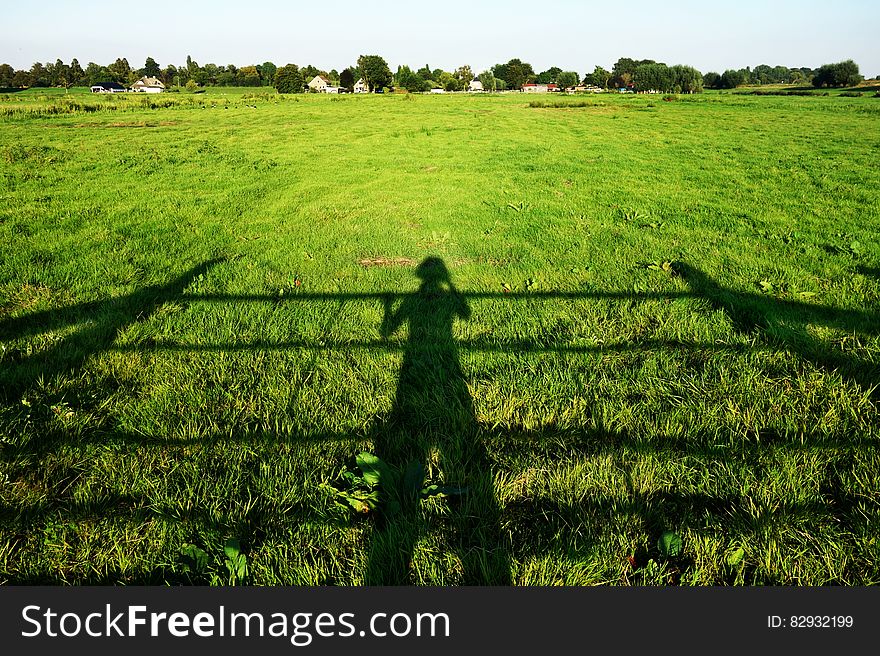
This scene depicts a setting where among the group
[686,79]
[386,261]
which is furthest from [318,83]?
[386,261]

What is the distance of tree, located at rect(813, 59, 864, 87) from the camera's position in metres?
81.9

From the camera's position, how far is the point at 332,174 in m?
12.7

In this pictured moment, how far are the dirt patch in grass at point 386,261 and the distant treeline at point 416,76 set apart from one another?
100m

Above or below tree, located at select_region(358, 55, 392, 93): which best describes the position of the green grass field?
below

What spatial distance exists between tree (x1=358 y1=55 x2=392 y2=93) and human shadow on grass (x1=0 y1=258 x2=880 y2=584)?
342 ft

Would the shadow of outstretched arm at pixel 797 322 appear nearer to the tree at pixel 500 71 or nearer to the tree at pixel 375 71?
the tree at pixel 375 71

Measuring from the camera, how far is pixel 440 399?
3.17 metres

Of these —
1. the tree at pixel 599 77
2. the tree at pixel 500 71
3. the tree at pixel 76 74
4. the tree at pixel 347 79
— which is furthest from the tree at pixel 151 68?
the tree at pixel 599 77

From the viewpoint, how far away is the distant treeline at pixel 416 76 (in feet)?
283

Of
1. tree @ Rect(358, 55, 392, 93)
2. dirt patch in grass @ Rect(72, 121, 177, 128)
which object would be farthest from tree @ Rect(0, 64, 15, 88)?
dirt patch in grass @ Rect(72, 121, 177, 128)

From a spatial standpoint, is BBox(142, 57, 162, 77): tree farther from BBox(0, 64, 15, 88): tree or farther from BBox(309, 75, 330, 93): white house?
BBox(309, 75, 330, 93): white house

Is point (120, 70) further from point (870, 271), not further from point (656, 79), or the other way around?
point (870, 271)

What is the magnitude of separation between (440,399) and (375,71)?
351ft

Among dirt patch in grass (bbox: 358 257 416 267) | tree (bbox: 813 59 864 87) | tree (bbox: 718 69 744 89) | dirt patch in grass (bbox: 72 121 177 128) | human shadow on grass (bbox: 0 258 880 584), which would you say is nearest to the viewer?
human shadow on grass (bbox: 0 258 880 584)
